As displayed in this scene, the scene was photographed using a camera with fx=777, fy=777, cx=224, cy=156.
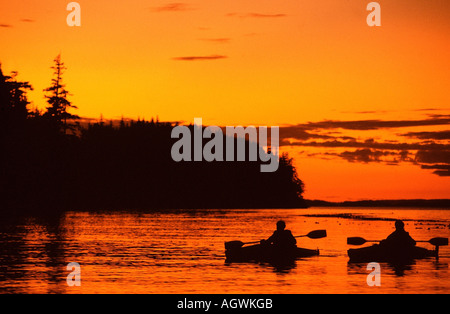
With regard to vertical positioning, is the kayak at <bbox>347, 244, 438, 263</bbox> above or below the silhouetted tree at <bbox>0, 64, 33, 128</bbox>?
below

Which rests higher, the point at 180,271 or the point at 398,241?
the point at 398,241

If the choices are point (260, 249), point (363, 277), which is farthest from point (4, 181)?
point (363, 277)

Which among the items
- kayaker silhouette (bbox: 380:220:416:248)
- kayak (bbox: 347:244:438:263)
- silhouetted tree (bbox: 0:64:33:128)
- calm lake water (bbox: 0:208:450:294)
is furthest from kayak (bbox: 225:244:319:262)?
silhouetted tree (bbox: 0:64:33:128)

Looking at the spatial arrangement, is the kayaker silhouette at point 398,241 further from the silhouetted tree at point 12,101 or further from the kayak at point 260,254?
the silhouetted tree at point 12,101

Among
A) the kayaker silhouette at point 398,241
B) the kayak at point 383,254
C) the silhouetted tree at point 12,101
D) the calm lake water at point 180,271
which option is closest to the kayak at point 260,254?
the calm lake water at point 180,271

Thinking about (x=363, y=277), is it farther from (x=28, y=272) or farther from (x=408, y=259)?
(x=28, y=272)

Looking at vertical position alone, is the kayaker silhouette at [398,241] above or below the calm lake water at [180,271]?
above

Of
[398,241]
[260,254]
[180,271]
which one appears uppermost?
[398,241]

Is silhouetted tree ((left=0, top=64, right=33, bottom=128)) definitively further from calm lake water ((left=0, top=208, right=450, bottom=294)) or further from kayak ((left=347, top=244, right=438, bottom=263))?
kayak ((left=347, top=244, right=438, bottom=263))

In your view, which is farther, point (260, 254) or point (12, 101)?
point (12, 101)

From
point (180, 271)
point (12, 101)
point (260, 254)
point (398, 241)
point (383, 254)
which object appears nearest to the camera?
point (180, 271)

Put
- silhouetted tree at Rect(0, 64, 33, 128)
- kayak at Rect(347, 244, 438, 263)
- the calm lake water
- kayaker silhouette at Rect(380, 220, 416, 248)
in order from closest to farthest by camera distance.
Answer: the calm lake water, kayak at Rect(347, 244, 438, 263), kayaker silhouette at Rect(380, 220, 416, 248), silhouetted tree at Rect(0, 64, 33, 128)

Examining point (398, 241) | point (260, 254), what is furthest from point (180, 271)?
point (398, 241)

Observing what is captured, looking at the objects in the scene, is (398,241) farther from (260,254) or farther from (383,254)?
(260,254)
